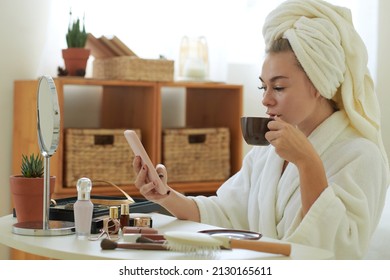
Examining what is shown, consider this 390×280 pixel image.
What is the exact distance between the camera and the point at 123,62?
323 centimetres

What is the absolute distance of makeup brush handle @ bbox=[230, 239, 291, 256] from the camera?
1.38 metres

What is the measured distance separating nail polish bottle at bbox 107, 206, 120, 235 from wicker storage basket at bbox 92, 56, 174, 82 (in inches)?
65.9

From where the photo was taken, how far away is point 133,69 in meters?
3.24

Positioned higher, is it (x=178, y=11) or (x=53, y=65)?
(x=178, y=11)

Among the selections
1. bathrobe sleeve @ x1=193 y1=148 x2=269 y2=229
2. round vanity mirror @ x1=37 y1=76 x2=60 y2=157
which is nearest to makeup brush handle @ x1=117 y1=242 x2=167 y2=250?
round vanity mirror @ x1=37 y1=76 x2=60 y2=157

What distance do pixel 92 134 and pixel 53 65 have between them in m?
0.42

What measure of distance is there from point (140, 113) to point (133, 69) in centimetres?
26

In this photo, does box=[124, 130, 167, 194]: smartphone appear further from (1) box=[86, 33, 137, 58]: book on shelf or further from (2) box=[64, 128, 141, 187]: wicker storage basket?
(1) box=[86, 33, 137, 58]: book on shelf

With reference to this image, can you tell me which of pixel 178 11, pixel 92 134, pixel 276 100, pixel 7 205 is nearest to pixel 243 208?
pixel 276 100

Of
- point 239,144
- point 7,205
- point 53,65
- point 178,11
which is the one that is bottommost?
point 7,205

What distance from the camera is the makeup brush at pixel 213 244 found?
138 centimetres

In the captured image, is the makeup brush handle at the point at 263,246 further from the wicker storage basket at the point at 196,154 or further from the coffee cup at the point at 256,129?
the wicker storage basket at the point at 196,154

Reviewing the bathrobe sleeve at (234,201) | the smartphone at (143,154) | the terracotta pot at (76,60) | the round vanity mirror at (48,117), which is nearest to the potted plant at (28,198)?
the round vanity mirror at (48,117)
